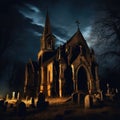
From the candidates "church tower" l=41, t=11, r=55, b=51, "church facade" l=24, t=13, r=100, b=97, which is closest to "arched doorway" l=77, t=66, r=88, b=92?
"church facade" l=24, t=13, r=100, b=97

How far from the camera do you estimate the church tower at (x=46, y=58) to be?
108ft

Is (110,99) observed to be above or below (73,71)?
below

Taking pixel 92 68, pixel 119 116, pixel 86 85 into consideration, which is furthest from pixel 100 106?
pixel 92 68

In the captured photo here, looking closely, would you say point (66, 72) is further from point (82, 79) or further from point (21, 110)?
point (21, 110)

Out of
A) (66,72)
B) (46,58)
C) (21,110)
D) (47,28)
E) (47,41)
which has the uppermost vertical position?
(47,28)

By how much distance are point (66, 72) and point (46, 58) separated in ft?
26.8

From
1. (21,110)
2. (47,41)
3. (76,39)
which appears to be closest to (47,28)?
(47,41)

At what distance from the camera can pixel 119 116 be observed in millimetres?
13250

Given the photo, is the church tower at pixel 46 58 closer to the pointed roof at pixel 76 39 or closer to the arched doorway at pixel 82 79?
the arched doorway at pixel 82 79

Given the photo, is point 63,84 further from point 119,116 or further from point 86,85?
point 119,116

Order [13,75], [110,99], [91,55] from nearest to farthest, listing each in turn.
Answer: [110,99]
[91,55]
[13,75]

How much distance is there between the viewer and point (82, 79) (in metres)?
33.5

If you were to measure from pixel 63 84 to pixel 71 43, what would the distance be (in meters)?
9.39

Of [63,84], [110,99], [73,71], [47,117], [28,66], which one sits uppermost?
[28,66]
